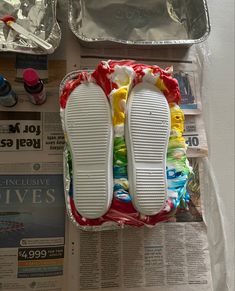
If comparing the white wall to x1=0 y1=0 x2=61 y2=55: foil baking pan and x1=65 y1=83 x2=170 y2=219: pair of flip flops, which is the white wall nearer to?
x1=65 y1=83 x2=170 y2=219: pair of flip flops

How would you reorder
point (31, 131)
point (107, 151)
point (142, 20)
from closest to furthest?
point (107, 151), point (31, 131), point (142, 20)

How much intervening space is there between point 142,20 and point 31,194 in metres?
0.48

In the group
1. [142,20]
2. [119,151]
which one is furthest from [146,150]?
[142,20]

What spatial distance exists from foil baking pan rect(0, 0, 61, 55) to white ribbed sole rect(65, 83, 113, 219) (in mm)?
165

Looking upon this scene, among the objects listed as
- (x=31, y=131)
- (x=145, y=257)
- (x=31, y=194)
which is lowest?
(x=145, y=257)

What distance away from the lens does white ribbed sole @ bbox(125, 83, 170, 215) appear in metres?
0.58

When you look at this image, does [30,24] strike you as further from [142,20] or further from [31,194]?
[31,194]

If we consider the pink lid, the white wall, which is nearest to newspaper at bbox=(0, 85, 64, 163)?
the pink lid

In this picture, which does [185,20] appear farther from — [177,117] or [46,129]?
[46,129]

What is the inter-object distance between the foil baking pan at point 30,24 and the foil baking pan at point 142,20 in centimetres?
6

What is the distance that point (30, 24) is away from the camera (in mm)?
713

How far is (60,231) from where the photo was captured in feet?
2.15

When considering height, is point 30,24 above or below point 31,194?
above

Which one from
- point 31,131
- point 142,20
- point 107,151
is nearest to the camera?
point 107,151
